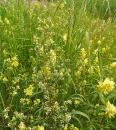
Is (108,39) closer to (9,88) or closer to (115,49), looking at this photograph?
(115,49)

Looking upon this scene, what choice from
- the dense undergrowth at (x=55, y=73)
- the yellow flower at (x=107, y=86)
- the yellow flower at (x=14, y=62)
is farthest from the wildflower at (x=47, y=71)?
the yellow flower at (x=107, y=86)

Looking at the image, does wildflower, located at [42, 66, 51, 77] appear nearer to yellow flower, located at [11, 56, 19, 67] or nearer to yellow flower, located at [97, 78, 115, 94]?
yellow flower, located at [11, 56, 19, 67]

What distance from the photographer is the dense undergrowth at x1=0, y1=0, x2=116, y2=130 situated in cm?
296

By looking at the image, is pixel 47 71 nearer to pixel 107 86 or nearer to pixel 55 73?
pixel 55 73

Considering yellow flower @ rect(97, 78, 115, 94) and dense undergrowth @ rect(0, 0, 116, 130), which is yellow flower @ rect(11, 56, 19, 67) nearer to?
dense undergrowth @ rect(0, 0, 116, 130)

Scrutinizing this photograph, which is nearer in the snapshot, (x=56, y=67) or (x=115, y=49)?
(x=56, y=67)

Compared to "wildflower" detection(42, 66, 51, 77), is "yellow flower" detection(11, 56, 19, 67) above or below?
above

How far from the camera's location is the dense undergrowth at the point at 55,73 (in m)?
2.96

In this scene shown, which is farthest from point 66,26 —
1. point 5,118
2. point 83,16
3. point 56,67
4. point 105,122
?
point 5,118

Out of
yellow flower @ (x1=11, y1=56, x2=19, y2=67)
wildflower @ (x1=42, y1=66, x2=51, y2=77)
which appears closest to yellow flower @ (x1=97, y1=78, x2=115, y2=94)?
wildflower @ (x1=42, y1=66, x2=51, y2=77)

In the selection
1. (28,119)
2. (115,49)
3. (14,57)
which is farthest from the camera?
(115,49)

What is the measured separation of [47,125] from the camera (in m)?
2.93

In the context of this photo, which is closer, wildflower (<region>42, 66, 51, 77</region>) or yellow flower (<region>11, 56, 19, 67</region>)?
wildflower (<region>42, 66, 51, 77</region>)

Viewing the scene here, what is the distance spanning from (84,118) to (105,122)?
150 millimetres
